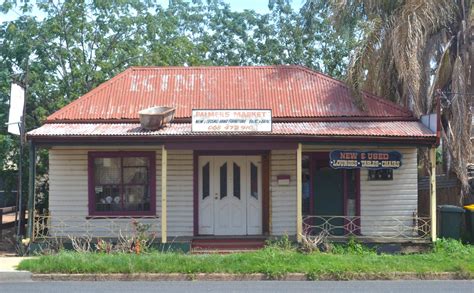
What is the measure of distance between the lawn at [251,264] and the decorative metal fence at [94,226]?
230cm

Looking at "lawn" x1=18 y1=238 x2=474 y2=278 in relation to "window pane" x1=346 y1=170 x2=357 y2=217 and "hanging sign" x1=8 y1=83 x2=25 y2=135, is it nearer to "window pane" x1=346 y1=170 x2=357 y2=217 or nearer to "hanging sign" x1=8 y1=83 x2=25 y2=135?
"window pane" x1=346 y1=170 x2=357 y2=217

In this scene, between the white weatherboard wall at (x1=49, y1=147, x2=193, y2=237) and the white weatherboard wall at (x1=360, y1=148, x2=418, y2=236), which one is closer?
the white weatherboard wall at (x1=49, y1=147, x2=193, y2=237)

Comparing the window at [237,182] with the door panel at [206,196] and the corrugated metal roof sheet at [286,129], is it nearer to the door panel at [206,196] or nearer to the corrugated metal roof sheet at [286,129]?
the door panel at [206,196]

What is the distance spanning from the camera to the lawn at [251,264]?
11.8 m

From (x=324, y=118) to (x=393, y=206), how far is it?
2.62 m

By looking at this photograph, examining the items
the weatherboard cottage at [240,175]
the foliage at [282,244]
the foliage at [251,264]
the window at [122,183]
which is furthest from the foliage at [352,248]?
the window at [122,183]

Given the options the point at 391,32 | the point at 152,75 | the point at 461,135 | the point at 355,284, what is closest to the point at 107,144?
the point at 152,75

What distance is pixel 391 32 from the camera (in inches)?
624

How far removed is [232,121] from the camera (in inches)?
560

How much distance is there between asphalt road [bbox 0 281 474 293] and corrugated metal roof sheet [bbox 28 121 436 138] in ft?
12.4

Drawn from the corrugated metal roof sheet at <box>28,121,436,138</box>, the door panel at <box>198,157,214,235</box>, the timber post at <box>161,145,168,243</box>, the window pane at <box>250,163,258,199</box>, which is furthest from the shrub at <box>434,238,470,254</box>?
the timber post at <box>161,145,168,243</box>

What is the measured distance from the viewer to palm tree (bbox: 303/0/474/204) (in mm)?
15555

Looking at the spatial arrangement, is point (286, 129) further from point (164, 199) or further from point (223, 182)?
point (164, 199)

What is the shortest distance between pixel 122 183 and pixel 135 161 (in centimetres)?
60
